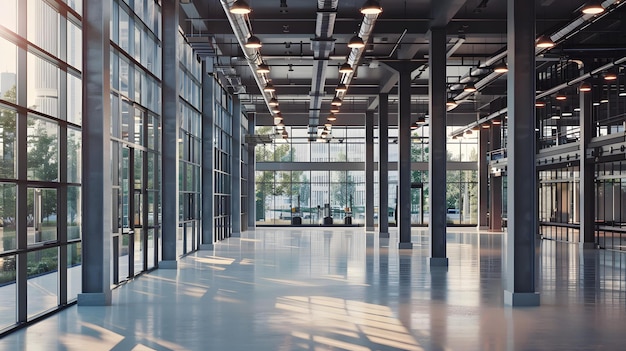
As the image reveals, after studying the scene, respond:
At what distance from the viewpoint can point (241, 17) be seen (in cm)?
1862

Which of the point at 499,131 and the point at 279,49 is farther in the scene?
the point at 499,131

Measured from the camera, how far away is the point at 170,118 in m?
21.2

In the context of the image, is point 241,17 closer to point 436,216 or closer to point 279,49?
point 436,216

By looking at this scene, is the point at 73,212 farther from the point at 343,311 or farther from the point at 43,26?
the point at 343,311

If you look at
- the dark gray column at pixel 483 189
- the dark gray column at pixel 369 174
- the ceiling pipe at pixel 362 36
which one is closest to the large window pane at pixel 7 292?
the ceiling pipe at pixel 362 36

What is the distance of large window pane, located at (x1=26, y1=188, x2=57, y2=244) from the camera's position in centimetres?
1221

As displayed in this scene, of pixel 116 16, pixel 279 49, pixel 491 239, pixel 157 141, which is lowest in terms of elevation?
pixel 491 239

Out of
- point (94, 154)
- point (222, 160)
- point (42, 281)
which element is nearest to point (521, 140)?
point (94, 154)

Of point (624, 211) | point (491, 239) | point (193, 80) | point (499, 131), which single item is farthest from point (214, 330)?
point (499, 131)

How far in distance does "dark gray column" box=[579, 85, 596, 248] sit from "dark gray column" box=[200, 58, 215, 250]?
52.2ft

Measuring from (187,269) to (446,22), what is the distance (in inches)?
438

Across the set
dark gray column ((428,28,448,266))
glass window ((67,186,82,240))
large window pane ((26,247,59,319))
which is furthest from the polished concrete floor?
glass window ((67,186,82,240))

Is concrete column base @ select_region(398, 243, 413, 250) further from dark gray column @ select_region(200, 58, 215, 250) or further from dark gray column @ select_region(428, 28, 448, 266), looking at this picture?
dark gray column @ select_region(200, 58, 215, 250)

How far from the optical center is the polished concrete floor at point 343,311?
10.7 metres
